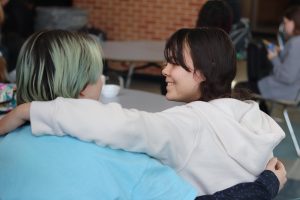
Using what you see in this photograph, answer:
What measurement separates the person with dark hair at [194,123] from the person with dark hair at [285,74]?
2.59 m

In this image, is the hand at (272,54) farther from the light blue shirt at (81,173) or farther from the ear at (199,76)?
the light blue shirt at (81,173)

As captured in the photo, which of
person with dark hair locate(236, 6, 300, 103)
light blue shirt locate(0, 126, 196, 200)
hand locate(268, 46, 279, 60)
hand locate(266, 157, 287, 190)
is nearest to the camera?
light blue shirt locate(0, 126, 196, 200)

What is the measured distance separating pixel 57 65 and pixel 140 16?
522 cm

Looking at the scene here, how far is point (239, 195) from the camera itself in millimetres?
1380

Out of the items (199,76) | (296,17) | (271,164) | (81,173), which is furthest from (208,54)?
(296,17)

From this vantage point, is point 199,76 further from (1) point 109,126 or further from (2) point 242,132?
(1) point 109,126

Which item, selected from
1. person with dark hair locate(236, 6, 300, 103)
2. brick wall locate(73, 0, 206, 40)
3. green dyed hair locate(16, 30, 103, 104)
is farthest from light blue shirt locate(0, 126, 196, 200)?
brick wall locate(73, 0, 206, 40)

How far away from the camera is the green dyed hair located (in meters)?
1.29

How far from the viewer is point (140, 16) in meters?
6.43

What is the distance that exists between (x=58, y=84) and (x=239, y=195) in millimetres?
553

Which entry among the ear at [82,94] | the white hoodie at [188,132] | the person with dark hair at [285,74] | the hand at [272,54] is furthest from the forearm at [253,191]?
the hand at [272,54]

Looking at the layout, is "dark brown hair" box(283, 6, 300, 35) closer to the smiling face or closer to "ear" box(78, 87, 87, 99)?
the smiling face

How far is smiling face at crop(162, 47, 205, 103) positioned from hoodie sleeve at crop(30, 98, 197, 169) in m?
0.32

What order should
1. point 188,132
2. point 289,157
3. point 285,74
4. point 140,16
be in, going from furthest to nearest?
point 140,16
point 285,74
point 289,157
point 188,132
